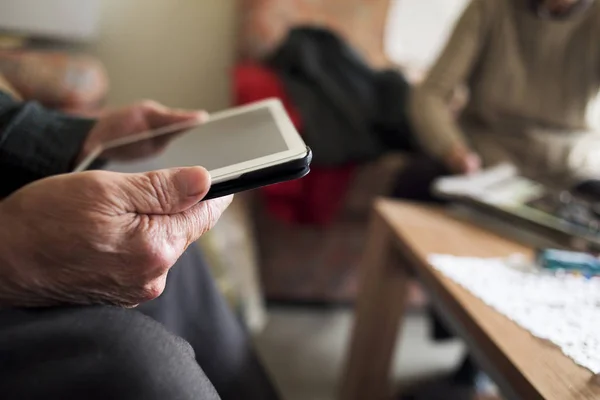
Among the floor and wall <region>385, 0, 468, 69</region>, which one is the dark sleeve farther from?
wall <region>385, 0, 468, 69</region>

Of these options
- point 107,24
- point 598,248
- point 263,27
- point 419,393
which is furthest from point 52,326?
point 107,24

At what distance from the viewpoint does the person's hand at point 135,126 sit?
24.2 inches

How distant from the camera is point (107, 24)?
1706 mm

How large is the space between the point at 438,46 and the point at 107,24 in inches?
47.0

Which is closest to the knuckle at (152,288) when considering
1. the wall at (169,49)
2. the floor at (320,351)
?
the floor at (320,351)

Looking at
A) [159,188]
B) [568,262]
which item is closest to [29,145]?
[159,188]

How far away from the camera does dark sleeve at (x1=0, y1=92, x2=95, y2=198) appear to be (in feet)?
1.76

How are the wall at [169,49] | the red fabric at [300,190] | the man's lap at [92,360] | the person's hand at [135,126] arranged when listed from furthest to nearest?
the wall at [169,49], the red fabric at [300,190], the person's hand at [135,126], the man's lap at [92,360]

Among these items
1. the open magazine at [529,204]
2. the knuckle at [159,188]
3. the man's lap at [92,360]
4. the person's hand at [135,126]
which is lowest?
the open magazine at [529,204]

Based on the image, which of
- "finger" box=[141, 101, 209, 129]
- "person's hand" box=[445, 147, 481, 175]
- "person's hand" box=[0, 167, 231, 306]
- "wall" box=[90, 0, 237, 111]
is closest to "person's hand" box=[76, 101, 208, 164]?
"finger" box=[141, 101, 209, 129]

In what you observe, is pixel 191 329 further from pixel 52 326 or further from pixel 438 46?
pixel 438 46

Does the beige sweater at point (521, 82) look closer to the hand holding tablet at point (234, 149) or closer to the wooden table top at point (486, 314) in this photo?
the wooden table top at point (486, 314)

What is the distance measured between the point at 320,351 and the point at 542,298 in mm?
720

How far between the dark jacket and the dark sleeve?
662 mm
